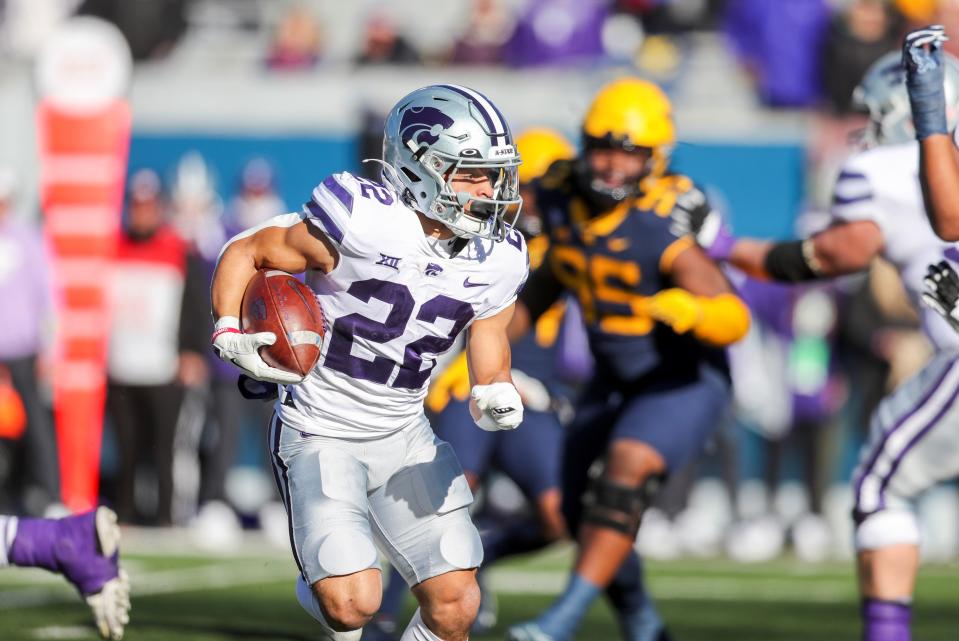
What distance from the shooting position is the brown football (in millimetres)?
4105

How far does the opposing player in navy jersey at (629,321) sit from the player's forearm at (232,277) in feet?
4.79

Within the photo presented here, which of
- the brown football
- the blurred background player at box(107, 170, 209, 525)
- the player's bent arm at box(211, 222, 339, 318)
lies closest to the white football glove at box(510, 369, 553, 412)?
the player's bent arm at box(211, 222, 339, 318)

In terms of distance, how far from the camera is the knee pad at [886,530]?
465cm

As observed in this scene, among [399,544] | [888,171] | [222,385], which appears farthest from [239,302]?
[222,385]

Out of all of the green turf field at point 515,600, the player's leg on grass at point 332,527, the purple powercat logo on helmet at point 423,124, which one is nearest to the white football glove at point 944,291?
the purple powercat logo on helmet at point 423,124

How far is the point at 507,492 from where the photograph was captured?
1111 cm

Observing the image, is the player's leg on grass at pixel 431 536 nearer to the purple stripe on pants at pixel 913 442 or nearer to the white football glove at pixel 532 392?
the purple stripe on pants at pixel 913 442

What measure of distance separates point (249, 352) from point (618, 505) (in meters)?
1.65

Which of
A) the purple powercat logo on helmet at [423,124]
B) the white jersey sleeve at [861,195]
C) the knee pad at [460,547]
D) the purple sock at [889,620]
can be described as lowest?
the purple sock at [889,620]

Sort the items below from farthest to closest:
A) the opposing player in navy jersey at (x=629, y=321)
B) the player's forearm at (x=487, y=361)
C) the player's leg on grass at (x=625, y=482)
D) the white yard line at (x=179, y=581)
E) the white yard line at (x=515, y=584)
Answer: the white yard line at (x=515, y=584) < the white yard line at (x=179, y=581) < the opposing player in navy jersey at (x=629, y=321) < the player's leg on grass at (x=625, y=482) < the player's forearm at (x=487, y=361)

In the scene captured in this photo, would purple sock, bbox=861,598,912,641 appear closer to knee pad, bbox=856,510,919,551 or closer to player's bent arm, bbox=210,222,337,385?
knee pad, bbox=856,510,919,551

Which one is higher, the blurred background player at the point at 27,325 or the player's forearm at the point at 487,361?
the player's forearm at the point at 487,361

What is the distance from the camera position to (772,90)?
36.9 feet

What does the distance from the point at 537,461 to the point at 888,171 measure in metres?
2.04
